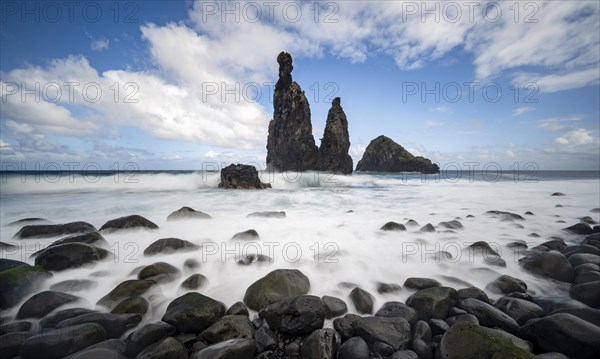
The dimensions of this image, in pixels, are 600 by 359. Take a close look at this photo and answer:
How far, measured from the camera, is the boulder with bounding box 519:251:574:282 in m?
3.78

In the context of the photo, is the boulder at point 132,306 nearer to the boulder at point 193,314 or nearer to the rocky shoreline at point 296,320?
the rocky shoreline at point 296,320

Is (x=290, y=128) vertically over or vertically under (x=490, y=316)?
over

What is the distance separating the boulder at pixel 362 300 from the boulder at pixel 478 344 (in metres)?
0.93

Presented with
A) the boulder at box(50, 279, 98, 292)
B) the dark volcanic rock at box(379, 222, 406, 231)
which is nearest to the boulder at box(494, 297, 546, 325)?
the dark volcanic rock at box(379, 222, 406, 231)

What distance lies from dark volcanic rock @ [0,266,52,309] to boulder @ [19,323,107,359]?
1.26 m

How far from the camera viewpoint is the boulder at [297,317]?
105 inches

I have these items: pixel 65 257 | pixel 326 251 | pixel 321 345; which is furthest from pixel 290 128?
pixel 321 345

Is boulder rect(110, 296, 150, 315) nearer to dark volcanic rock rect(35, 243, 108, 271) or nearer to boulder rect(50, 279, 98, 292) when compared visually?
boulder rect(50, 279, 98, 292)

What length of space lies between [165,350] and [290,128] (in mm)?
47179

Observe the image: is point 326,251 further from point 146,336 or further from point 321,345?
A: point 146,336

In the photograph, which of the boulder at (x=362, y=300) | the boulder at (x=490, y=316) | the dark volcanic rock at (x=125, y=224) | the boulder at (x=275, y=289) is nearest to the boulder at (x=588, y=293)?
the boulder at (x=490, y=316)

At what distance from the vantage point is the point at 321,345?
2406mm

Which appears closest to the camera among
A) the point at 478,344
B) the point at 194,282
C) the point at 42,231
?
the point at 478,344

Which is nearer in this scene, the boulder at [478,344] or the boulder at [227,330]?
the boulder at [478,344]
